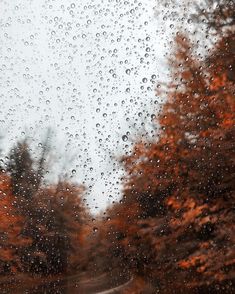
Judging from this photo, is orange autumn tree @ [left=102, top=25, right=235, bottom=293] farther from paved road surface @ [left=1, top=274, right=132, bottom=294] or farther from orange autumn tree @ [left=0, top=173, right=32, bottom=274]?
orange autumn tree @ [left=0, top=173, right=32, bottom=274]

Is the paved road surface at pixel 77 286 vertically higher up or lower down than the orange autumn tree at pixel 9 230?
lower down

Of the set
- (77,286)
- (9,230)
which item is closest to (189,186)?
(77,286)

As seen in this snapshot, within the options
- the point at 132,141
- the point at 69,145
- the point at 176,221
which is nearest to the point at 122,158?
the point at 132,141

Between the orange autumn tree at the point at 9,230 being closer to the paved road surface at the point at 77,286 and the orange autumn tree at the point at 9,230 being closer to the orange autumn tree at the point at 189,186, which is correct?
the paved road surface at the point at 77,286

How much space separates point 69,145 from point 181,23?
5.39 ft

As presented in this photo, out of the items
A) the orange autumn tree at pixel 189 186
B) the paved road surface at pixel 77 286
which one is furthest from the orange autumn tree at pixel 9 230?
the orange autumn tree at pixel 189 186

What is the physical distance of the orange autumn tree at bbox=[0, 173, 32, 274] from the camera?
2699mm

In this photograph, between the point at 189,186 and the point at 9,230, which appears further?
the point at 189,186

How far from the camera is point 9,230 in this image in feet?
8.88

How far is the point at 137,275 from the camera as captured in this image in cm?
320

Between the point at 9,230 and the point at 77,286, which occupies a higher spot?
the point at 9,230

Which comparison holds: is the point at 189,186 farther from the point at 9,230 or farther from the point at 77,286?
the point at 9,230

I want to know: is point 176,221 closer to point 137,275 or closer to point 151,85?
point 137,275

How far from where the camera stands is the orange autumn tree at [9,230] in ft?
8.86
